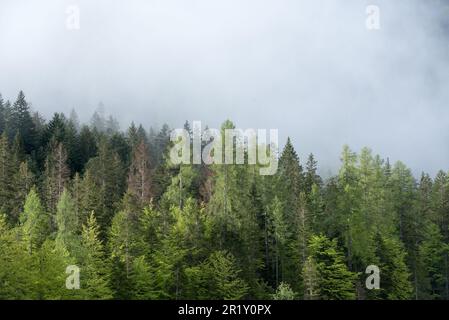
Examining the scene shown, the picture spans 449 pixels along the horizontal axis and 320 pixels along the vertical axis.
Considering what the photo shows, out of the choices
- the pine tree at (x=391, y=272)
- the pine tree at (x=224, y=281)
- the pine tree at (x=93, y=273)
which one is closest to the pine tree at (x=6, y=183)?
the pine tree at (x=93, y=273)

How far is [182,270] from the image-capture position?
169ft

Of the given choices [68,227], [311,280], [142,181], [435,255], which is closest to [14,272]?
[68,227]

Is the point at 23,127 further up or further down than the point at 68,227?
further up

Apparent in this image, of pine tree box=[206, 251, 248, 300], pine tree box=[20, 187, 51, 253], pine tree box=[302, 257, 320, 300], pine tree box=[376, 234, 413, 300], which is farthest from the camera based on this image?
pine tree box=[376, 234, 413, 300]

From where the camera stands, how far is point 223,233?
2189 inches

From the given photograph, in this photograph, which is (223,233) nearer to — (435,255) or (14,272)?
(14,272)

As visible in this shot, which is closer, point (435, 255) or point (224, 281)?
point (224, 281)

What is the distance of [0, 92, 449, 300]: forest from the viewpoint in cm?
4722

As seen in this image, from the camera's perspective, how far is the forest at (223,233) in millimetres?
47219

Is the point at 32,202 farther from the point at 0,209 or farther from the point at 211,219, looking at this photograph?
the point at 211,219

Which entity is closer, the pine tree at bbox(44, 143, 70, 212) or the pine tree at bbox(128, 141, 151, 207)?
the pine tree at bbox(128, 141, 151, 207)

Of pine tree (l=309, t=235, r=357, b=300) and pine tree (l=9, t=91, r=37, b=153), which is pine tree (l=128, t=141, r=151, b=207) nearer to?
pine tree (l=309, t=235, r=357, b=300)

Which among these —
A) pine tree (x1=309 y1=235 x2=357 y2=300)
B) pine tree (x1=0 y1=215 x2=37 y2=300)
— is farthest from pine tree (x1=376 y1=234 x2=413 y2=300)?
pine tree (x1=0 y1=215 x2=37 y2=300)
